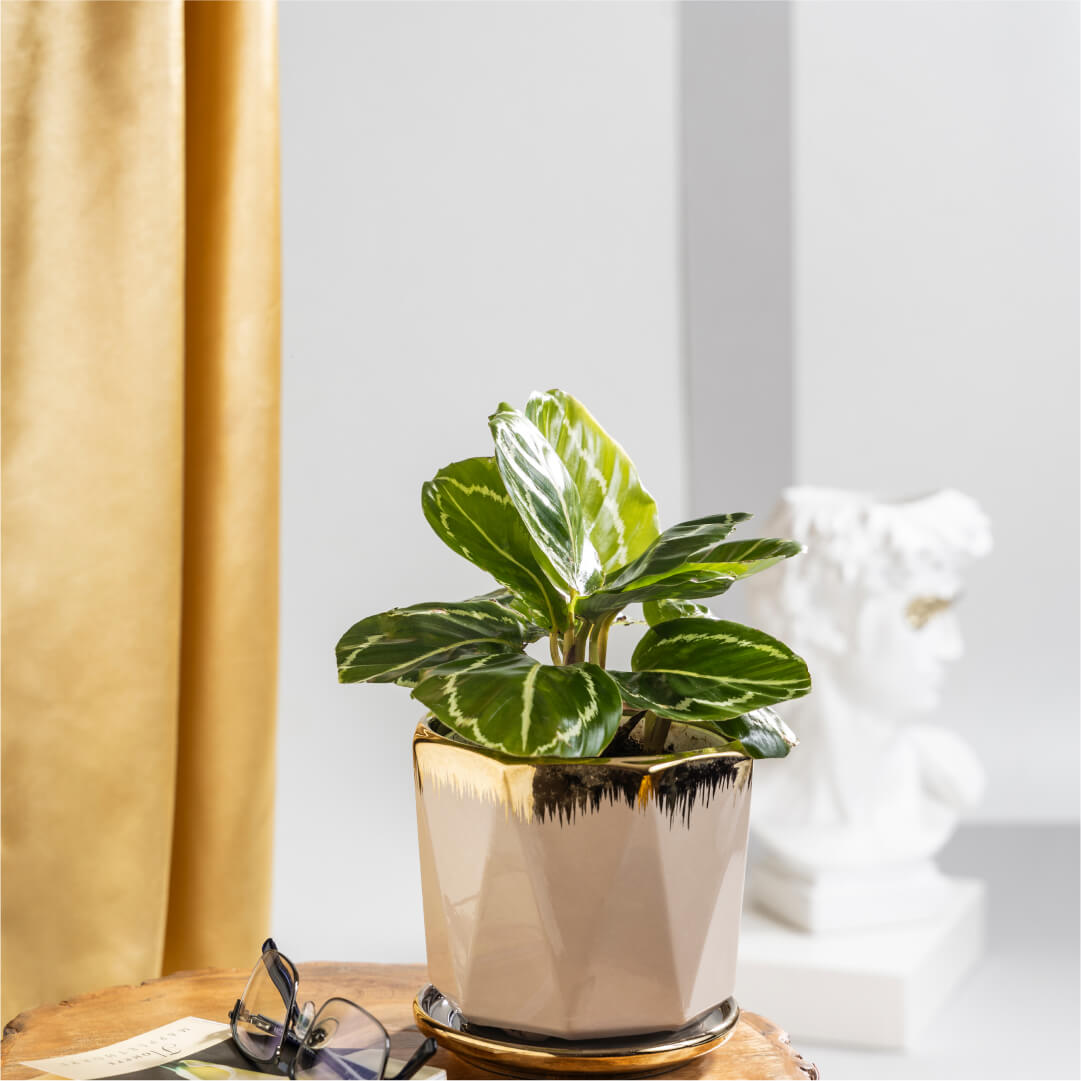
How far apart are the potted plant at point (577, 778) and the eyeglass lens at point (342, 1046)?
4 cm

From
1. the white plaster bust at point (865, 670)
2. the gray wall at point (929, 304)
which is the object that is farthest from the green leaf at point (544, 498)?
the gray wall at point (929, 304)

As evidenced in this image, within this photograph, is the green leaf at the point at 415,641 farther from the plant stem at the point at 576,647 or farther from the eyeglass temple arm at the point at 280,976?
the eyeglass temple arm at the point at 280,976

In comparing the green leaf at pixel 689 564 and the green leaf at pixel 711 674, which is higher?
the green leaf at pixel 689 564

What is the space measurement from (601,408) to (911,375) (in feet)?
2.20

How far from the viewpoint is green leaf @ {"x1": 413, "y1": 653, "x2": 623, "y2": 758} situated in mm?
459

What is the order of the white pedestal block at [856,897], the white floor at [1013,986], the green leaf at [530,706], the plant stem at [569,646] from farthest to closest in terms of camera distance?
the white pedestal block at [856,897] < the white floor at [1013,986] < the plant stem at [569,646] < the green leaf at [530,706]

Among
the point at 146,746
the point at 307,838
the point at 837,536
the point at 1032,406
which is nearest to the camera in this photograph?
the point at 146,746

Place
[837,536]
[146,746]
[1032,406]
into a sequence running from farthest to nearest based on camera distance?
1. [1032,406]
2. [837,536]
3. [146,746]

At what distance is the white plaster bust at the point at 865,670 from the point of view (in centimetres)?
138

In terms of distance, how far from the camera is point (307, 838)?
1.48 meters

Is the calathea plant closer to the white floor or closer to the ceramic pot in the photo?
the ceramic pot

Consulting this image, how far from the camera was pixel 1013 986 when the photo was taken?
151 cm

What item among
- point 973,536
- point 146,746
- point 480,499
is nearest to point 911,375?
point 973,536

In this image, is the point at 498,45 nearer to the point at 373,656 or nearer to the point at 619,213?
the point at 619,213
